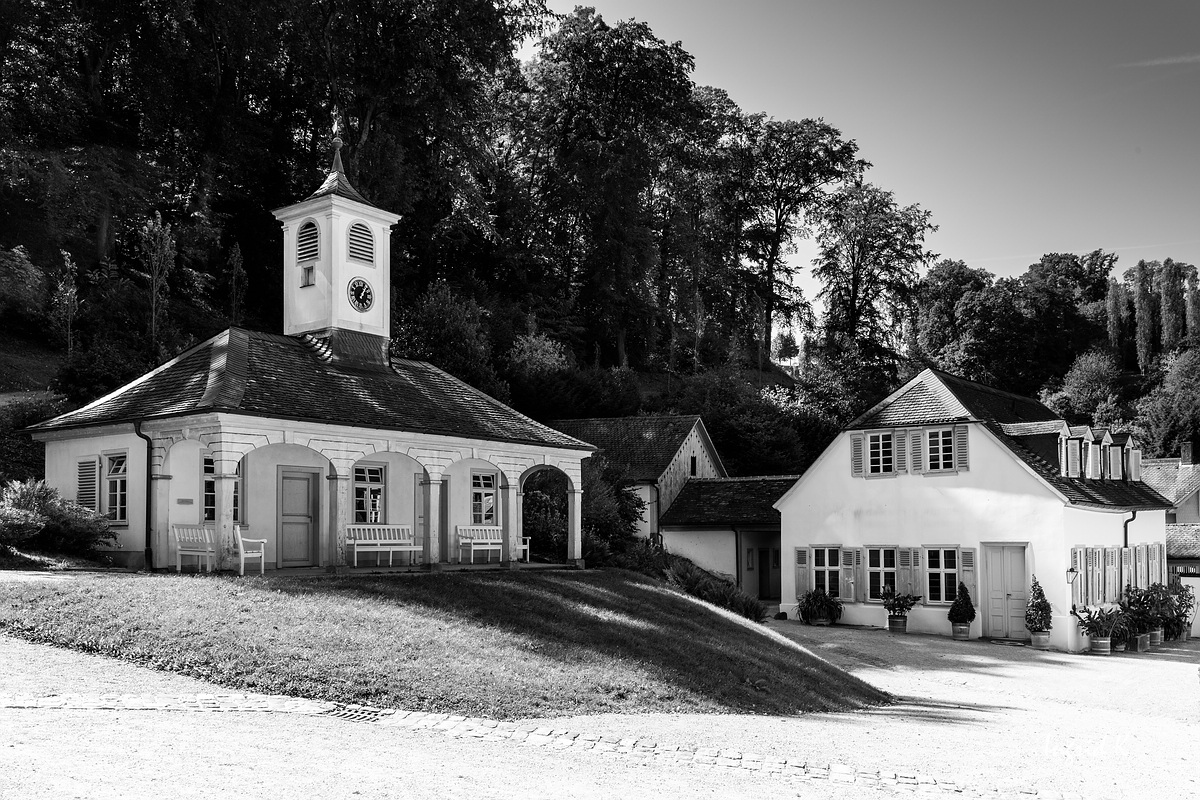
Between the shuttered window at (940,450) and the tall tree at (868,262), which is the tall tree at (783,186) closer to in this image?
the tall tree at (868,262)

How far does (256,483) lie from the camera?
20969mm

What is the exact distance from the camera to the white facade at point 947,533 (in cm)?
2770

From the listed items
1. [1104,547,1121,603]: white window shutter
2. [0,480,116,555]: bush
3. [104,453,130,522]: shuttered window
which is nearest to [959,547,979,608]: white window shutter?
[1104,547,1121,603]: white window shutter

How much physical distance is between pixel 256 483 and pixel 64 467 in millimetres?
4143

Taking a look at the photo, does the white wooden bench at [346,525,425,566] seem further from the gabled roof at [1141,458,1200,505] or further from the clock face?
the gabled roof at [1141,458,1200,505]

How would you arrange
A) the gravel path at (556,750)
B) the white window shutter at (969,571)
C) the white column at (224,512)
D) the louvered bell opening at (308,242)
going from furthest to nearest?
the white window shutter at (969,571) → the louvered bell opening at (308,242) → the white column at (224,512) → the gravel path at (556,750)

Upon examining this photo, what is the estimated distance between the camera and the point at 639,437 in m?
38.7

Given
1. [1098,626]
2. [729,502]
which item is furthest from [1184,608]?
[729,502]

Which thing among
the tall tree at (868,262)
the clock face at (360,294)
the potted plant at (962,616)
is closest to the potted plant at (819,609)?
the potted plant at (962,616)

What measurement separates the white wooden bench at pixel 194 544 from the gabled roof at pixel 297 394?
6.76ft

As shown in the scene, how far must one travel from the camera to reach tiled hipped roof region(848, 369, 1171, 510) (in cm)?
2850

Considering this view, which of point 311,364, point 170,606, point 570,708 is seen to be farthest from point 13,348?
point 570,708

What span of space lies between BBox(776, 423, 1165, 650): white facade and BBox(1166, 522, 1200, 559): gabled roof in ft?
26.7

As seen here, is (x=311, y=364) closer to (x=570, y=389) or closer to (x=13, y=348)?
(x=13, y=348)
